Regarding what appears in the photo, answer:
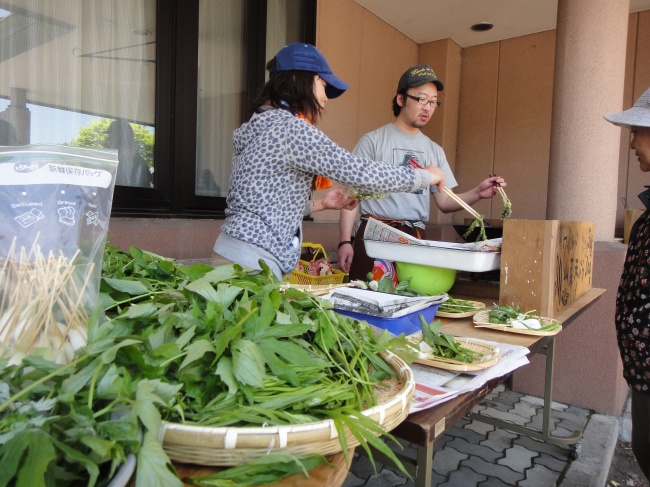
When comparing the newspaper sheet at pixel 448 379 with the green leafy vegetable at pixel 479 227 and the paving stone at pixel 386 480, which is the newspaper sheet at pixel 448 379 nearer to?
the green leafy vegetable at pixel 479 227

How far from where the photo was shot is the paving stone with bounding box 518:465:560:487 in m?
2.45

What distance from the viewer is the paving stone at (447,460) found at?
2.54 metres

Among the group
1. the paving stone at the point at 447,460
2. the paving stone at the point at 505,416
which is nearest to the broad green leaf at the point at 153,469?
the paving stone at the point at 447,460

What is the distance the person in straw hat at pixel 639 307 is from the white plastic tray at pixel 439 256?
0.51m

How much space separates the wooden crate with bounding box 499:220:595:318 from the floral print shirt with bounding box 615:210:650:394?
0.81 ft

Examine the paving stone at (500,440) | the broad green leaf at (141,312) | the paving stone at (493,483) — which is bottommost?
the paving stone at (500,440)

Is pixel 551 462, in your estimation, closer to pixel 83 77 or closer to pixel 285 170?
pixel 285 170

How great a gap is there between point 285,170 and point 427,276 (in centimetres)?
79

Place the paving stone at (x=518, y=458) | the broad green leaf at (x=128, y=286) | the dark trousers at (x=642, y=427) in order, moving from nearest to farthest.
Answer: the broad green leaf at (x=128, y=286), the dark trousers at (x=642, y=427), the paving stone at (x=518, y=458)

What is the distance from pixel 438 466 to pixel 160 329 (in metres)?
2.29

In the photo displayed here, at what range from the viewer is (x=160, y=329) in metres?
0.77

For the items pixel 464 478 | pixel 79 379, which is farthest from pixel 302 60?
pixel 464 478

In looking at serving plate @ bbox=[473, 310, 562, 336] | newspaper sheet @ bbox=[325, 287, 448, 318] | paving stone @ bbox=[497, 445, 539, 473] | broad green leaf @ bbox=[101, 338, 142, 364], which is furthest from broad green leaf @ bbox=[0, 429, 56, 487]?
paving stone @ bbox=[497, 445, 539, 473]

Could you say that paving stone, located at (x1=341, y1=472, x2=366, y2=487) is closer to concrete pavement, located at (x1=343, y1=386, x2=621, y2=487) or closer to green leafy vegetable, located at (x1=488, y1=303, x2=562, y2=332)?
concrete pavement, located at (x1=343, y1=386, x2=621, y2=487)
